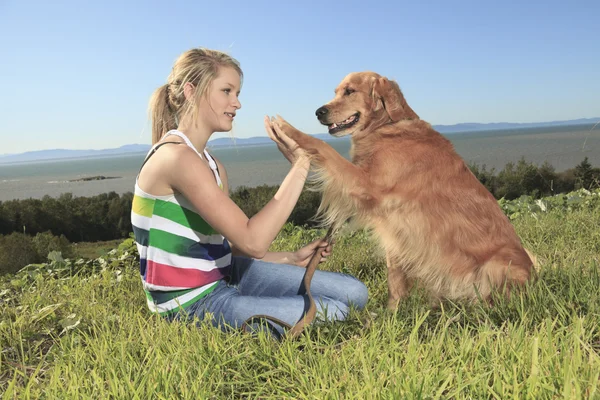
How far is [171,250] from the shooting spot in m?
2.45

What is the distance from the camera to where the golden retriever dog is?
2828 mm

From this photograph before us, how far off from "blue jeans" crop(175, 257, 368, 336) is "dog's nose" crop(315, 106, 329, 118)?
3.48ft

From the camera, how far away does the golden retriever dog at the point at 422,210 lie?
2828 mm

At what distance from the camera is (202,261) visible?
2.52 metres

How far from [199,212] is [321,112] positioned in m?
1.33

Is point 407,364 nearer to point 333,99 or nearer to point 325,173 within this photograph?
point 325,173

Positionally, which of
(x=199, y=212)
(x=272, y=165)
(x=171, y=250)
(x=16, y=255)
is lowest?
(x=272, y=165)

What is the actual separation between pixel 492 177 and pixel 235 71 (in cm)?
1163

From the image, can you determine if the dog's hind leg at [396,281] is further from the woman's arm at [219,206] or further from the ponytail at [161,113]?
the ponytail at [161,113]

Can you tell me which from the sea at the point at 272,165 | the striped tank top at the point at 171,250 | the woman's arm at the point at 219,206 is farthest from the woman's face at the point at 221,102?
the sea at the point at 272,165

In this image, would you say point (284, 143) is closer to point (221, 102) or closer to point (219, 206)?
point (221, 102)

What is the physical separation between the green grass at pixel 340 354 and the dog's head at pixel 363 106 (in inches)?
45.1

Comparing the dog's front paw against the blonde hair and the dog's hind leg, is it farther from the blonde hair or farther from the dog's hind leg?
the dog's hind leg

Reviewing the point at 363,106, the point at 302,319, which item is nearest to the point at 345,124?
the point at 363,106
